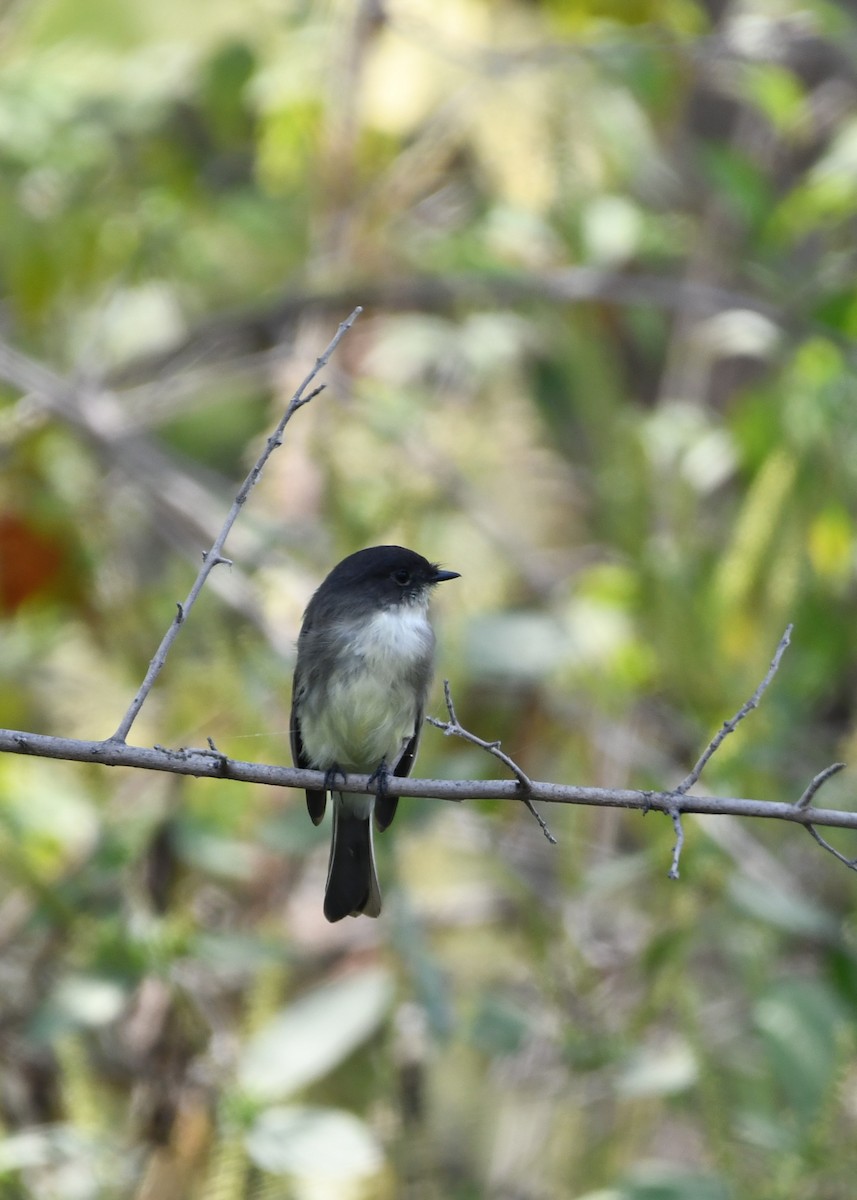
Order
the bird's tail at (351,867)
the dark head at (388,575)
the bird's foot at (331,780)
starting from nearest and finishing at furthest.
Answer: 1. the bird's foot at (331,780)
2. the bird's tail at (351,867)
3. the dark head at (388,575)

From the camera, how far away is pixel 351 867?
3789 mm

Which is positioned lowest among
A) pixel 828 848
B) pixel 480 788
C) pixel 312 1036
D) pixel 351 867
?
pixel 828 848

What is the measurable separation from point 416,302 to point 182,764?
4045 mm

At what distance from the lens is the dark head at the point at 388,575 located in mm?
3791

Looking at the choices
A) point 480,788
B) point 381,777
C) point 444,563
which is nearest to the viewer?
point 480,788

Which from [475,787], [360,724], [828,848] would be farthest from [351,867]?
[828,848]

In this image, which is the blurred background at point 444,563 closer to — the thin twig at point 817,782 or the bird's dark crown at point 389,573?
the bird's dark crown at point 389,573

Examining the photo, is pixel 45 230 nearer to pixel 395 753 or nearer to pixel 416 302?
pixel 416 302

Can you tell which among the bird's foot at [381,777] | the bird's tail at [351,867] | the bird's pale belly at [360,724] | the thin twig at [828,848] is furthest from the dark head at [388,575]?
the thin twig at [828,848]

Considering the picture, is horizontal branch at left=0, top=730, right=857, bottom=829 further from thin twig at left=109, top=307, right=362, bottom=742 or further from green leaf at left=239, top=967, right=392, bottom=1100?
green leaf at left=239, top=967, right=392, bottom=1100

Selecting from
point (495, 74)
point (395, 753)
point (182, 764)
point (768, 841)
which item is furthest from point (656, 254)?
point (182, 764)

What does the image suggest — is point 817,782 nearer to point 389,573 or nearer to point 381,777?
point 381,777

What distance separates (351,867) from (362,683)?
0.49 m

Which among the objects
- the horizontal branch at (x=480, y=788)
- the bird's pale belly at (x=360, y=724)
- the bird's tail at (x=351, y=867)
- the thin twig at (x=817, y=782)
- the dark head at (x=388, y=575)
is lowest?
the thin twig at (x=817, y=782)
